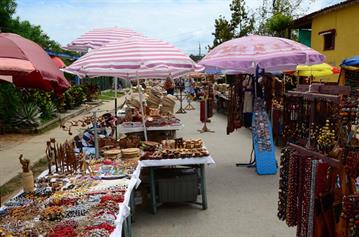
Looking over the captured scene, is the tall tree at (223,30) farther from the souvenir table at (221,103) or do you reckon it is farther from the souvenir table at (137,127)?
the souvenir table at (137,127)

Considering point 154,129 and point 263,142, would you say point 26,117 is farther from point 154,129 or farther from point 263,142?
point 263,142

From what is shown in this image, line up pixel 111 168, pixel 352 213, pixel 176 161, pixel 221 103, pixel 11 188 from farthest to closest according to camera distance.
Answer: pixel 221 103, pixel 11 188, pixel 176 161, pixel 111 168, pixel 352 213

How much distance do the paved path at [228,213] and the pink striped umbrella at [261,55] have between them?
2.18m

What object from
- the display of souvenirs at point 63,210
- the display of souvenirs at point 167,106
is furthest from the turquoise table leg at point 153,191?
the display of souvenirs at point 167,106

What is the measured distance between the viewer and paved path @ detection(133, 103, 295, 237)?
514 centimetres

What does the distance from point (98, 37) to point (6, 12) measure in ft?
20.5

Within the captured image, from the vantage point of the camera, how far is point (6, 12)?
13148 millimetres

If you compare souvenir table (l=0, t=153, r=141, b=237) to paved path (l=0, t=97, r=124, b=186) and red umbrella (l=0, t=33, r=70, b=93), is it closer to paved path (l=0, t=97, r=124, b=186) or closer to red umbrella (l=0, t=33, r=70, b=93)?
red umbrella (l=0, t=33, r=70, b=93)

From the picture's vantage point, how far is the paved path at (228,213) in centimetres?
514

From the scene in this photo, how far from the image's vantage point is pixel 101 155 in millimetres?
5996

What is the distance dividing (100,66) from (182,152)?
172cm

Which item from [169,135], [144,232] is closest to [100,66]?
[144,232]

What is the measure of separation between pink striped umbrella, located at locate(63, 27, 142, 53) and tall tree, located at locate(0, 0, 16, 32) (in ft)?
17.0

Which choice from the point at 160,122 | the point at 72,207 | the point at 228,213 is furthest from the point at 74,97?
the point at 72,207
